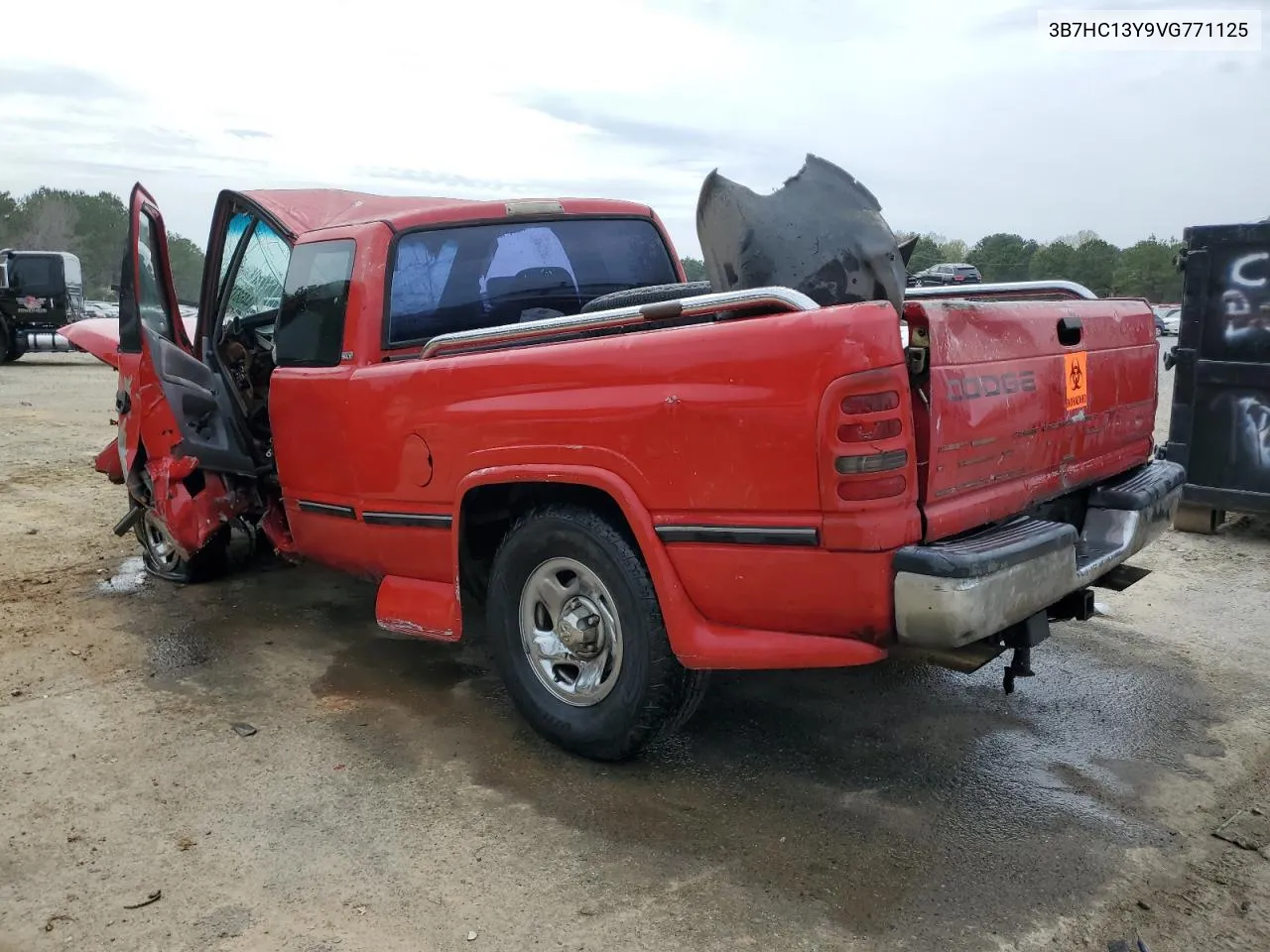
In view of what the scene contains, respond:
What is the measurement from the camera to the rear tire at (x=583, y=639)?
125 inches

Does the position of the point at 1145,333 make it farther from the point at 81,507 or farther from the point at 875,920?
the point at 81,507

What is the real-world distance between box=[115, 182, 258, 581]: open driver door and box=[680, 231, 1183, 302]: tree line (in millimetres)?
34351

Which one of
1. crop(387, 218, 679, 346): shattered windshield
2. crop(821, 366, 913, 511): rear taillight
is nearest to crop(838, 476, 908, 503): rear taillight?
crop(821, 366, 913, 511): rear taillight

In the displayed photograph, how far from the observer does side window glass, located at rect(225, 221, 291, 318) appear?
525 cm

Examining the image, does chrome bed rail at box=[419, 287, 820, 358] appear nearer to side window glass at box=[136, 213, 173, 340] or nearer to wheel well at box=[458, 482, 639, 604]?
wheel well at box=[458, 482, 639, 604]

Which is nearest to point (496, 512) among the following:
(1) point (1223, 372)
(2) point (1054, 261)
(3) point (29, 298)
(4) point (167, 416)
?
(4) point (167, 416)

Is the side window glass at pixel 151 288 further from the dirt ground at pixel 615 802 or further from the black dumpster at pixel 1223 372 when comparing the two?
the black dumpster at pixel 1223 372

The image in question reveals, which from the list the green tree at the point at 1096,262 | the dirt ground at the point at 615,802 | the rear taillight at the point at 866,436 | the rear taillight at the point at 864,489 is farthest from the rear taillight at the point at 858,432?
the green tree at the point at 1096,262

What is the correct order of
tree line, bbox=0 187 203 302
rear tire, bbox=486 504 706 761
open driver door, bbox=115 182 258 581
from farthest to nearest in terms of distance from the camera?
tree line, bbox=0 187 203 302 < open driver door, bbox=115 182 258 581 < rear tire, bbox=486 504 706 761

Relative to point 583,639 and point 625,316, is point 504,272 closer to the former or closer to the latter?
point 625,316

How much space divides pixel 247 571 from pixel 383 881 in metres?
3.57

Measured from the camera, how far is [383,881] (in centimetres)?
276

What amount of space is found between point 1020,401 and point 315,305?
2.92 metres

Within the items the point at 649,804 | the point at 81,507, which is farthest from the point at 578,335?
the point at 81,507
